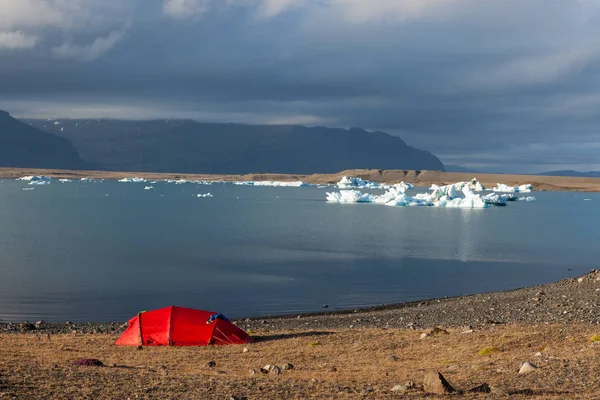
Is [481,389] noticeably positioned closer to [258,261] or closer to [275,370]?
[275,370]

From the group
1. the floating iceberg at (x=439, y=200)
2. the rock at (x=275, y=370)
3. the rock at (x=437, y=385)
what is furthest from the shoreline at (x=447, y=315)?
the floating iceberg at (x=439, y=200)

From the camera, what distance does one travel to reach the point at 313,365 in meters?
11.6

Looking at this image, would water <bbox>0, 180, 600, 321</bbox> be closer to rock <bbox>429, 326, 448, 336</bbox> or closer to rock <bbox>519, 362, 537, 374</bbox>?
rock <bbox>429, 326, 448, 336</bbox>

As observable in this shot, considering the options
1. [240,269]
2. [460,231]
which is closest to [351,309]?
[240,269]

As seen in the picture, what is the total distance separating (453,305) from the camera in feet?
69.9

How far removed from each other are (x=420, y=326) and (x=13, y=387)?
10019mm

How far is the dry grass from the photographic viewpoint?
890cm

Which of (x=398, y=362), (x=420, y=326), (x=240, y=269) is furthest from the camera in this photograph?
(x=240, y=269)

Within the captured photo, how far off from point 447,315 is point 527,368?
9.13 meters

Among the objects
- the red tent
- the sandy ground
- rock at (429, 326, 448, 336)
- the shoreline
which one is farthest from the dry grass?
the shoreline

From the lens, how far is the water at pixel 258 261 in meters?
23.9

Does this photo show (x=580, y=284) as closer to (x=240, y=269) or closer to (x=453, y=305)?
(x=453, y=305)

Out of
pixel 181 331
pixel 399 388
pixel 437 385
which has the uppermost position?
pixel 437 385

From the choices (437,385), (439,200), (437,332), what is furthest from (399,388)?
(439,200)
